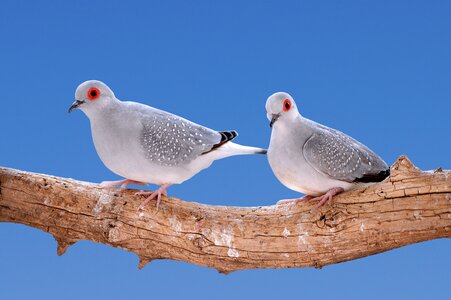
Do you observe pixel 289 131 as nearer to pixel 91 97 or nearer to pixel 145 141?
pixel 145 141

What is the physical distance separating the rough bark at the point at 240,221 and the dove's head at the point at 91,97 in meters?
0.55

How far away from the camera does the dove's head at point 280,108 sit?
360 cm

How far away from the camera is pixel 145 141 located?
12.1 feet

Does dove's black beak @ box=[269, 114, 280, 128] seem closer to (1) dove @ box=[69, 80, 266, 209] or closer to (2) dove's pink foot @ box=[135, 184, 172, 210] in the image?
(1) dove @ box=[69, 80, 266, 209]

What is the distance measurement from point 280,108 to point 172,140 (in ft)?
2.09

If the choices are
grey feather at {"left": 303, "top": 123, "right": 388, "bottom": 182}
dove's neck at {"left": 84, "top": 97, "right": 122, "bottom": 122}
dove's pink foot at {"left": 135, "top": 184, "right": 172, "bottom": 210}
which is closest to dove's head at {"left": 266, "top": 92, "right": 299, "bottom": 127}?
grey feather at {"left": 303, "top": 123, "right": 388, "bottom": 182}

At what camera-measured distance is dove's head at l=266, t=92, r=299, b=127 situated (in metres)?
3.60

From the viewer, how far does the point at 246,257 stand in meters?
3.80

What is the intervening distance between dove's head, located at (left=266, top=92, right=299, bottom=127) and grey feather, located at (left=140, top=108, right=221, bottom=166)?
0.34 m

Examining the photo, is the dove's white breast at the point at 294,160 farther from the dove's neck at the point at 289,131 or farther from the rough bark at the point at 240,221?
the rough bark at the point at 240,221

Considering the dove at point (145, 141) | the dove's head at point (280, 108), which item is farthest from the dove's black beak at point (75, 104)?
the dove's head at point (280, 108)

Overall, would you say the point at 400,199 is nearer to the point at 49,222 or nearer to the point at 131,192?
the point at 131,192

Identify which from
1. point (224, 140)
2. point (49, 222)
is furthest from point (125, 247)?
point (224, 140)

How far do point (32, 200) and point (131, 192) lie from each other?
61 cm
